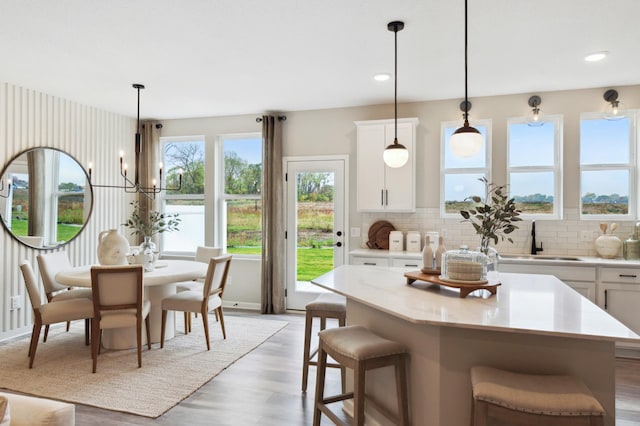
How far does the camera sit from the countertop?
386cm

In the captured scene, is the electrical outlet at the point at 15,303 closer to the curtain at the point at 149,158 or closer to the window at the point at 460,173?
the curtain at the point at 149,158

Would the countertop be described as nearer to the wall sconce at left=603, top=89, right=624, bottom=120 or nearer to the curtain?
the wall sconce at left=603, top=89, right=624, bottom=120

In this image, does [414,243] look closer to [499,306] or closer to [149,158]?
[499,306]

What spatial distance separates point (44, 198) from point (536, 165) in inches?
226

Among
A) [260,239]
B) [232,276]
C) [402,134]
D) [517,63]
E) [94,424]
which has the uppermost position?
[517,63]

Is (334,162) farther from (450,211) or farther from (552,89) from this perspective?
(552,89)

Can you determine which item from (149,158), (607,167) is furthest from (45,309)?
(607,167)

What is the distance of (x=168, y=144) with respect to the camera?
615cm

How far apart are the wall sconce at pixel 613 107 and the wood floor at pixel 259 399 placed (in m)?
2.54

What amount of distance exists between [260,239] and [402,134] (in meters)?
2.48

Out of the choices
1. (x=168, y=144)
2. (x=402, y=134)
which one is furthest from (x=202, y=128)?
(x=402, y=134)

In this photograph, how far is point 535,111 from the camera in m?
4.53

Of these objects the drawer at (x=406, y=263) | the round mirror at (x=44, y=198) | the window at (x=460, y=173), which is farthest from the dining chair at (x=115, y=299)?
Result: the window at (x=460, y=173)

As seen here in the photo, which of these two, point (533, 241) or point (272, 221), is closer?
point (533, 241)
